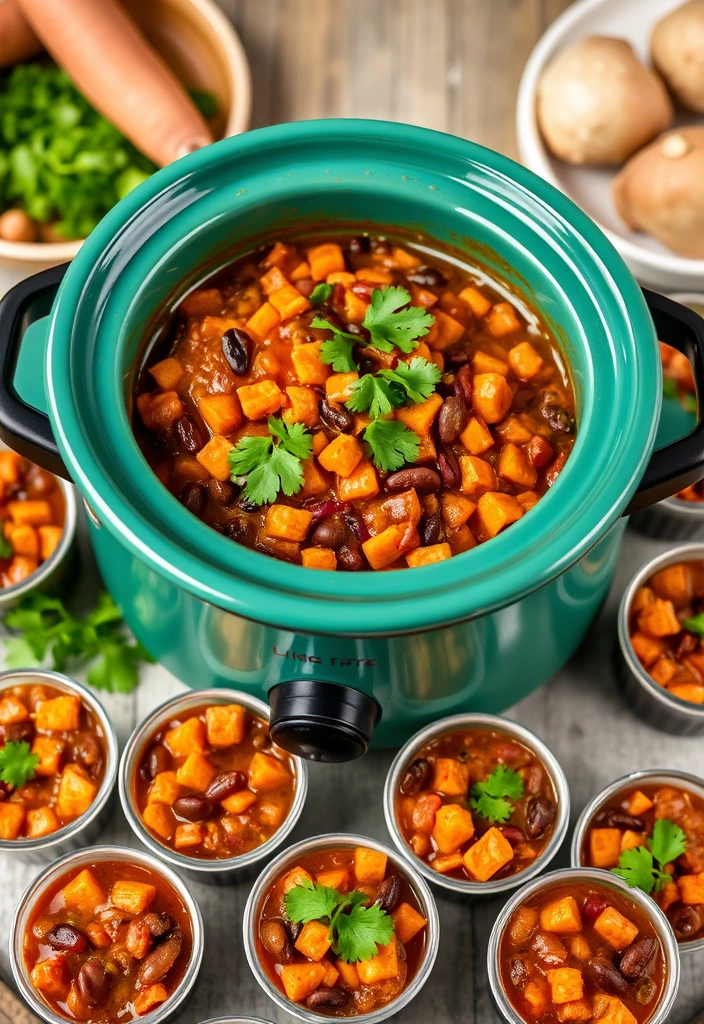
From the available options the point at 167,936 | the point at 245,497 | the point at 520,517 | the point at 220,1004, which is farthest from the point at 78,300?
the point at 220,1004

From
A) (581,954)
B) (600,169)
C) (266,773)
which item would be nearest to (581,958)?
(581,954)

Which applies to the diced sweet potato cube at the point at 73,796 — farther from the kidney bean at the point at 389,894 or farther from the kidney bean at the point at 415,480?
the kidney bean at the point at 415,480

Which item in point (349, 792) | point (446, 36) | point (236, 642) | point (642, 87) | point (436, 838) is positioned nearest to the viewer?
point (236, 642)

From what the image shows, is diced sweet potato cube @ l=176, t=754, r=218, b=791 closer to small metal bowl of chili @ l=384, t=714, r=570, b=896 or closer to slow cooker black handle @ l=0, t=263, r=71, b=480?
small metal bowl of chili @ l=384, t=714, r=570, b=896

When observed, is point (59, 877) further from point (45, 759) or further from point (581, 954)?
point (581, 954)

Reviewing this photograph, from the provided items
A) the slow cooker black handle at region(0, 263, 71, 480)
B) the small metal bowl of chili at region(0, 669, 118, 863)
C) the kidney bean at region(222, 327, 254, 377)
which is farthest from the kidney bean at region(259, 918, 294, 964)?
the kidney bean at region(222, 327, 254, 377)

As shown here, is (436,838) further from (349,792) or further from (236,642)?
(236,642)
